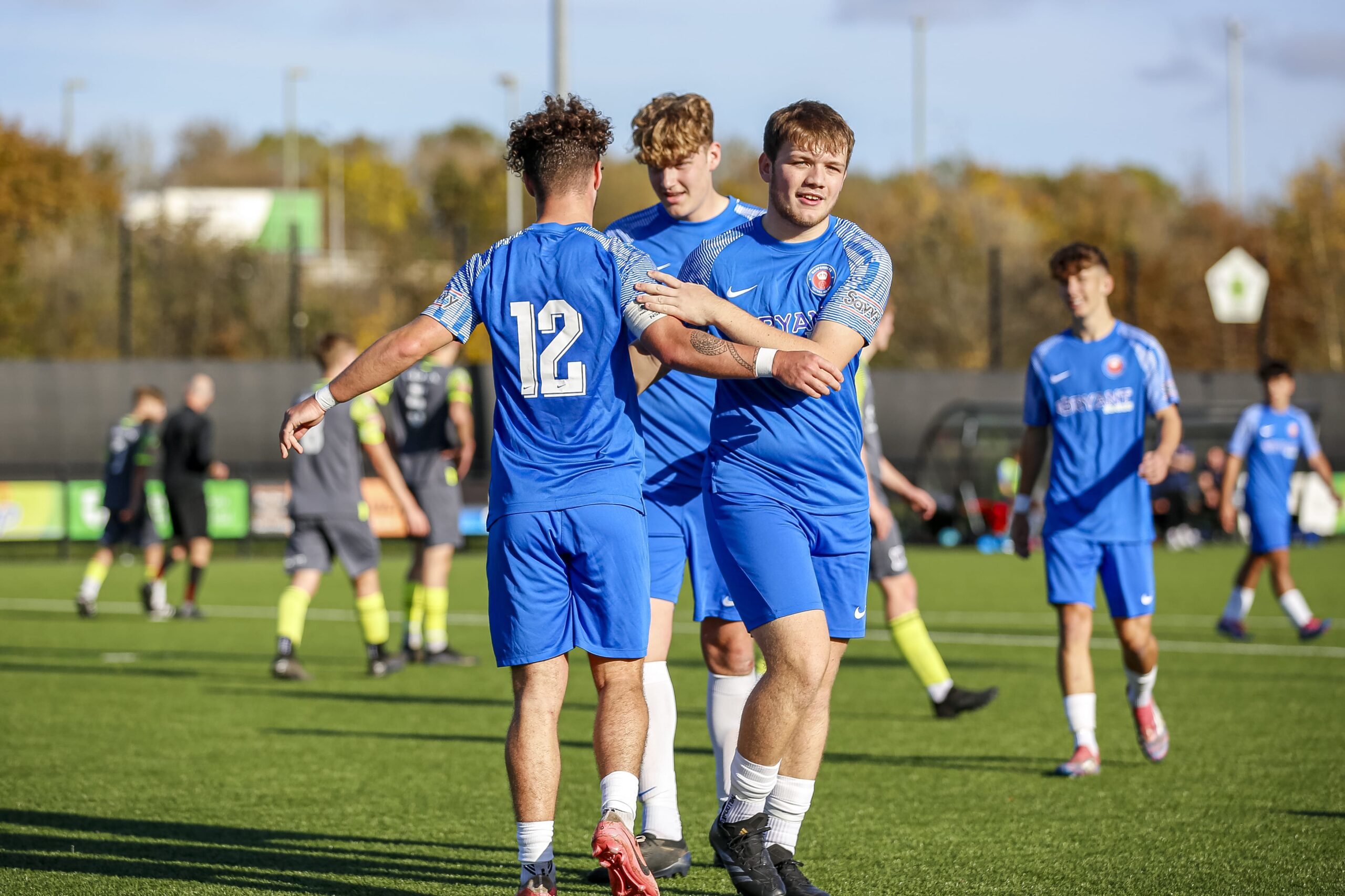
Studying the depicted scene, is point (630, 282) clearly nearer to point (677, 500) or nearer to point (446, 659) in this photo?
point (677, 500)

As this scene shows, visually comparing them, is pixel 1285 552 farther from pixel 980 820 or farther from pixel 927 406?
pixel 927 406

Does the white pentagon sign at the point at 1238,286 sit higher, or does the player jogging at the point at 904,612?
the white pentagon sign at the point at 1238,286

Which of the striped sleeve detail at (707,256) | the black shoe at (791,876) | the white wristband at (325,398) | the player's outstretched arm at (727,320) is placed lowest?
the black shoe at (791,876)

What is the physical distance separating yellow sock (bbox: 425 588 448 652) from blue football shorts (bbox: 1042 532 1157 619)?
199 inches

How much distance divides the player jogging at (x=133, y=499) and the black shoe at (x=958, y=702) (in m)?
8.80

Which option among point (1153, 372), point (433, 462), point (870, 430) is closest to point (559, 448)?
point (1153, 372)

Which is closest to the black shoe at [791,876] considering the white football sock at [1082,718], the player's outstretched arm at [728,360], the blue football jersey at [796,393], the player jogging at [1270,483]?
the blue football jersey at [796,393]

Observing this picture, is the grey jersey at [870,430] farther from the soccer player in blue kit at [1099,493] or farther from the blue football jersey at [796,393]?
the blue football jersey at [796,393]

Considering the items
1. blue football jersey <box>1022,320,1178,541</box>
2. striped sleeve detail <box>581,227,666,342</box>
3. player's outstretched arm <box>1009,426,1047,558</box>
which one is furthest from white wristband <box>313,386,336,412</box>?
player's outstretched arm <box>1009,426,1047,558</box>

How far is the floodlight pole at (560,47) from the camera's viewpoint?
15.9m

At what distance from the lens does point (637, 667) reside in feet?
13.4

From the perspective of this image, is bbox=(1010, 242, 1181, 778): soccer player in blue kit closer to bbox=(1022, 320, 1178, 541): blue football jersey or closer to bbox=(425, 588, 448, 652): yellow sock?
bbox=(1022, 320, 1178, 541): blue football jersey

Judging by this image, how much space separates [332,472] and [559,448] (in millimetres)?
6304

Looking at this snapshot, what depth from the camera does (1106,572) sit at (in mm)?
6543
